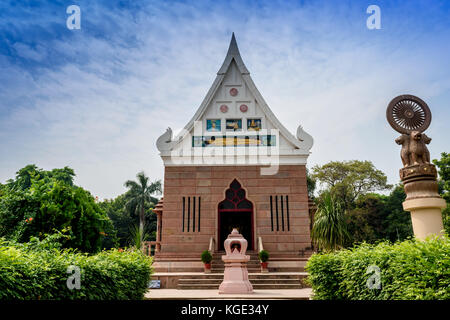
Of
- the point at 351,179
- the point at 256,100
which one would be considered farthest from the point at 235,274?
the point at 351,179

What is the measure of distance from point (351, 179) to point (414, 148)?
21.8 m

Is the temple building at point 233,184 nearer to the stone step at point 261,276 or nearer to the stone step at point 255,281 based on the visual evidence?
the stone step at point 261,276

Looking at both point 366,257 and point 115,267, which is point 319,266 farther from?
point 115,267

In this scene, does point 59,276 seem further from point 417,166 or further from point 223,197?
point 223,197

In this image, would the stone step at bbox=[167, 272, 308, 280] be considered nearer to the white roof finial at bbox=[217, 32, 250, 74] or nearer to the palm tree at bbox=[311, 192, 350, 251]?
the palm tree at bbox=[311, 192, 350, 251]

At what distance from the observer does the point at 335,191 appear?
104ft

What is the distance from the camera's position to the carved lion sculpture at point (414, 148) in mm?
10609

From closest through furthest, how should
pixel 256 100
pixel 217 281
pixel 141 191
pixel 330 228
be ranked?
pixel 217 281
pixel 330 228
pixel 256 100
pixel 141 191

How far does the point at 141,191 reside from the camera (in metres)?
36.5

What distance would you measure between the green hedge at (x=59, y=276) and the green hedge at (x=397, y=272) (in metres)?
3.98

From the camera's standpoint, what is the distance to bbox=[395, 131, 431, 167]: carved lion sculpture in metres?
10.6

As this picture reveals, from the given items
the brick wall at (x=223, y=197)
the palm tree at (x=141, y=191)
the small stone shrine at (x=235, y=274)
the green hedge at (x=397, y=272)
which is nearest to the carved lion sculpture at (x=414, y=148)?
the green hedge at (x=397, y=272)

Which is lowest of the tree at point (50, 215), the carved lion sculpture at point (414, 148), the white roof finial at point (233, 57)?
the tree at point (50, 215)
